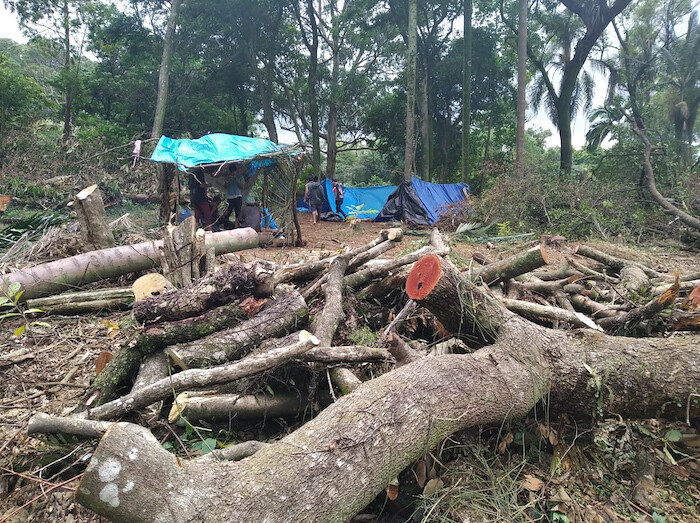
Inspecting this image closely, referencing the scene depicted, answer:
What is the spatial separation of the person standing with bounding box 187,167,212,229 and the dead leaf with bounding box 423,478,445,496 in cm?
726

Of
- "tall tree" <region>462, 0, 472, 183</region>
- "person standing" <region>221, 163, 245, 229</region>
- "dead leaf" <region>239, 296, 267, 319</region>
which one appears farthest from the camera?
"tall tree" <region>462, 0, 472, 183</region>

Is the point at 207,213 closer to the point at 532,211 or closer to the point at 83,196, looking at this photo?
the point at 83,196

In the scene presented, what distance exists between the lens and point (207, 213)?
28.3 ft

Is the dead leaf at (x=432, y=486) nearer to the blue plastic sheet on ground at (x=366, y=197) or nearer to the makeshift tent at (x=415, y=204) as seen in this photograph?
the makeshift tent at (x=415, y=204)

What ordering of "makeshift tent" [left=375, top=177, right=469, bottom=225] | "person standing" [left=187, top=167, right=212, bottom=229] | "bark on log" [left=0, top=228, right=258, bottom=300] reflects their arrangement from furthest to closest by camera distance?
"makeshift tent" [left=375, top=177, right=469, bottom=225]
"person standing" [left=187, top=167, right=212, bottom=229]
"bark on log" [left=0, top=228, right=258, bottom=300]

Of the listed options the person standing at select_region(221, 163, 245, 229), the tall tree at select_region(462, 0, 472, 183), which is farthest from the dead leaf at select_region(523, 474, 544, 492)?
the tall tree at select_region(462, 0, 472, 183)

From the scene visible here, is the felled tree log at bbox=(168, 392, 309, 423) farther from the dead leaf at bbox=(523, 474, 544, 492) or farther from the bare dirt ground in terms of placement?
the dead leaf at bbox=(523, 474, 544, 492)

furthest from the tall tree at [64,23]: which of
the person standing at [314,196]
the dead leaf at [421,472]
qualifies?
the dead leaf at [421,472]

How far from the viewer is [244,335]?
277 centimetres

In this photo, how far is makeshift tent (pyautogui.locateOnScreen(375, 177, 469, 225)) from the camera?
13.0 m

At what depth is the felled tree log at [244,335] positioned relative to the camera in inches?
101

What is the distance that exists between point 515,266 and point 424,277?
149cm

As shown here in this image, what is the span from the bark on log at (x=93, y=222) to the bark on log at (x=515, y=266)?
15.5 ft

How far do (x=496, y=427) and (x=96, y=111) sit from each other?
21.0 m
